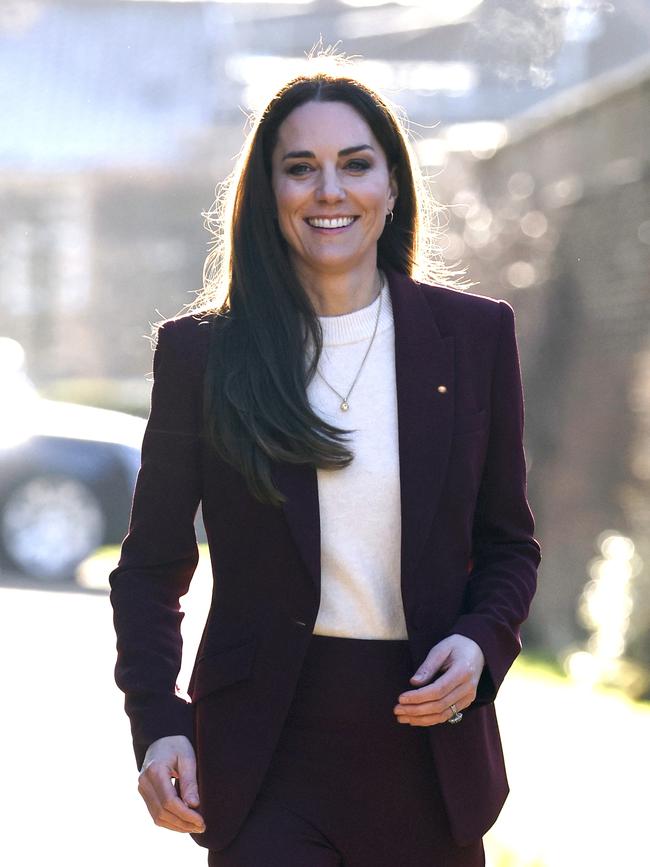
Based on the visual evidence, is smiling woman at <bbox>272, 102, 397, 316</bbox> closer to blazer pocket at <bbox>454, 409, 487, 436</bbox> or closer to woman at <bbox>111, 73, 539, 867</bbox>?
woman at <bbox>111, 73, 539, 867</bbox>

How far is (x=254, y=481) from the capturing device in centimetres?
305

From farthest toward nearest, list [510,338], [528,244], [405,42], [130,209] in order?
[405,42], [130,209], [528,244], [510,338]

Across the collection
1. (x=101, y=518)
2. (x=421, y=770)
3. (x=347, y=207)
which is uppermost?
(x=347, y=207)

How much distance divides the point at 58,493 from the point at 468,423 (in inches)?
419

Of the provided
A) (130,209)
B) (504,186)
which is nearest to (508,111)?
(130,209)

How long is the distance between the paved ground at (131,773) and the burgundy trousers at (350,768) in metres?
2.31

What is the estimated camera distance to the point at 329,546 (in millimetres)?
3051

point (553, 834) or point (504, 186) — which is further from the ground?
point (504, 186)

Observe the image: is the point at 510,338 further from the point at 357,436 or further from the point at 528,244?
the point at 528,244

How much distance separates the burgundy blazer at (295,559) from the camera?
3029 millimetres

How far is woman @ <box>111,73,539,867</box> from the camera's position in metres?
3.02

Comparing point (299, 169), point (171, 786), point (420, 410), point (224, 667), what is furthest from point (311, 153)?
point (171, 786)

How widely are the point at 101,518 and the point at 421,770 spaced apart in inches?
423

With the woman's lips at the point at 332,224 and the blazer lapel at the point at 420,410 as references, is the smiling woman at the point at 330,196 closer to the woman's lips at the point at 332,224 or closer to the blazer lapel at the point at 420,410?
the woman's lips at the point at 332,224
